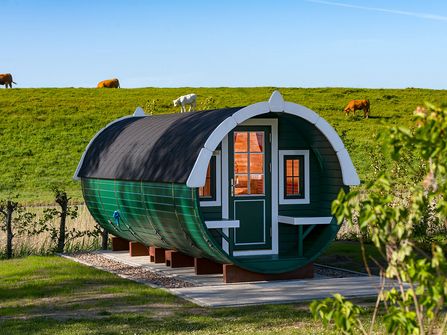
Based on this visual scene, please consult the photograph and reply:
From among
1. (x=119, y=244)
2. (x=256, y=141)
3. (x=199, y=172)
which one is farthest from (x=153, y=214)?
(x=119, y=244)

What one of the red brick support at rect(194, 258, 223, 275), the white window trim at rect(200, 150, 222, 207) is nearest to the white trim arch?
the white window trim at rect(200, 150, 222, 207)

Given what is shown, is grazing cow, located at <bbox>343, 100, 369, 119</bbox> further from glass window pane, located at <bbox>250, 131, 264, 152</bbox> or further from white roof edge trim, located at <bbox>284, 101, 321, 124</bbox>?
white roof edge trim, located at <bbox>284, 101, 321, 124</bbox>

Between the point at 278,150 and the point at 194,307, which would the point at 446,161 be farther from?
the point at 278,150

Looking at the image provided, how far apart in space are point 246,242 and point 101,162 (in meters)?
4.48

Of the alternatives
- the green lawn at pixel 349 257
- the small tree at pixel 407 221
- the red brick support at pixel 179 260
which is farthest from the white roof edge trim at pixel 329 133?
the small tree at pixel 407 221

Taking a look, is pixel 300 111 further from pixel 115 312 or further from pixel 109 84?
pixel 109 84

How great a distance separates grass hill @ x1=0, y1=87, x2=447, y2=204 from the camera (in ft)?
150

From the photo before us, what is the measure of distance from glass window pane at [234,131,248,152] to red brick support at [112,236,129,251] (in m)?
4.92

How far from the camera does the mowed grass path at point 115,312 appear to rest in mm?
10570

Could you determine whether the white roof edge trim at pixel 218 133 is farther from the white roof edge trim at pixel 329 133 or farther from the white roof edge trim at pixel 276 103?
the white roof edge trim at pixel 329 133

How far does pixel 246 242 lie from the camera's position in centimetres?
1481

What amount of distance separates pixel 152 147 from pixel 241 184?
181 cm

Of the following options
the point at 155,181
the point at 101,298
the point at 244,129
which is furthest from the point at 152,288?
the point at 244,129

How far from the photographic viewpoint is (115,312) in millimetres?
11688
